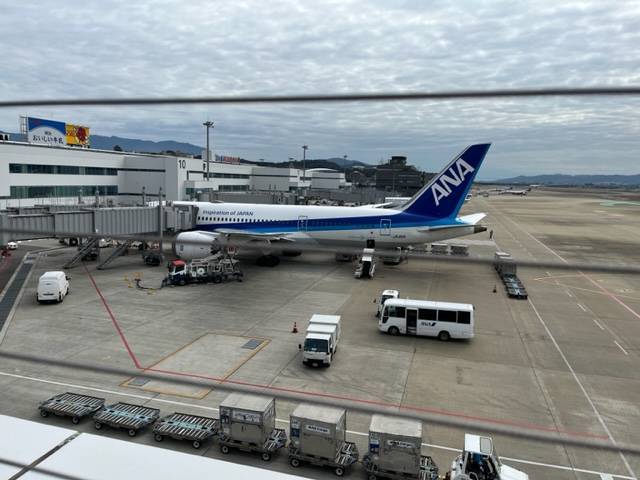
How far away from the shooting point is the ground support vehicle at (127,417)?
977cm

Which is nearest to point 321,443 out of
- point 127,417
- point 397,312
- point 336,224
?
point 127,417

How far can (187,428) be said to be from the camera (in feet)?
31.6

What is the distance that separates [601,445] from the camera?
192 cm

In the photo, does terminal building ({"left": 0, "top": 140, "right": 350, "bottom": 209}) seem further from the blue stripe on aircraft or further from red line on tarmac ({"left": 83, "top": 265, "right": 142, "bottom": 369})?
red line on tarmac ({"left": 83, "top": 265, "right": 142, "bottom": 369})

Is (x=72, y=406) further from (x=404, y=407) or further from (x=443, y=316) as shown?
(x=443, y=316)

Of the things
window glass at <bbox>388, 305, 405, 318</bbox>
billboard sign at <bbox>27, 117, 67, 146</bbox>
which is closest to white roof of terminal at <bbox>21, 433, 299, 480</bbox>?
window glass at <bbox>388, 305, 405, 318</bbox>

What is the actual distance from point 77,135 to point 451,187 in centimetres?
4473

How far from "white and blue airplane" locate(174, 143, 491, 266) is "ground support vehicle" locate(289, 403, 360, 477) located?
15.8 m

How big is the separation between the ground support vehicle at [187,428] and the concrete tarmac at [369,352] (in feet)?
0.72

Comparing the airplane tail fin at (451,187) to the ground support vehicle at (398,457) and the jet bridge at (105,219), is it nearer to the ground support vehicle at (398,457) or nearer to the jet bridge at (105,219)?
the jet bridge at (105,219)

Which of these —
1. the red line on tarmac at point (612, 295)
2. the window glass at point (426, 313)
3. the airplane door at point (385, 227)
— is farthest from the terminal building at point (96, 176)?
the red line on tarmac at point (612, 295)

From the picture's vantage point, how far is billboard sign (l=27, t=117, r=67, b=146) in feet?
152

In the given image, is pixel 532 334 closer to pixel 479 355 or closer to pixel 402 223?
pixel 479 355

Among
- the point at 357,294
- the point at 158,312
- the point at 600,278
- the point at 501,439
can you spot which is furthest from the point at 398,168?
the point at 501,439
